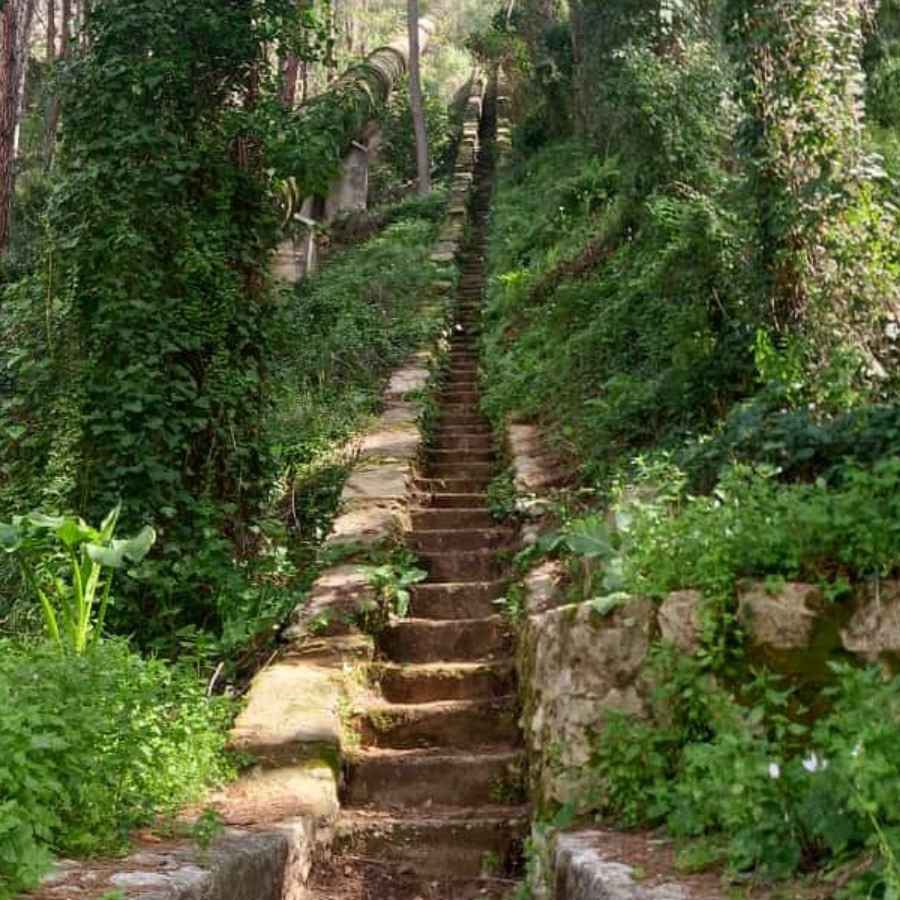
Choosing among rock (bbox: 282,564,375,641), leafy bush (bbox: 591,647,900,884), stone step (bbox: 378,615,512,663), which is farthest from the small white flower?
rock (bbox: 282,564,375,641)

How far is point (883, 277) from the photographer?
678 cm

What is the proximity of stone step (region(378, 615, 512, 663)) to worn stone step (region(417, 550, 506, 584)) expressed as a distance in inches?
36.1

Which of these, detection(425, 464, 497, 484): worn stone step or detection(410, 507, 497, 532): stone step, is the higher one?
detection(425, 464, 497, 484): worn stone step

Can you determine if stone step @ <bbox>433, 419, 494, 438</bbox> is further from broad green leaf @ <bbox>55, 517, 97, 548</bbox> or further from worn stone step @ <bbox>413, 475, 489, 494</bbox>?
broad green leaf @ <bbox>55, 517, 97, 548</bbox>

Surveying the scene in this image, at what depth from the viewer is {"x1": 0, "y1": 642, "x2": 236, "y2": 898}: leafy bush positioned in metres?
3.69

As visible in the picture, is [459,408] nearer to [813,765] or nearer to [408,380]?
[408,380]

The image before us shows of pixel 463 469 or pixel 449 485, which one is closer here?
pixel 449 485

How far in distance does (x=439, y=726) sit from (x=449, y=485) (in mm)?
3745

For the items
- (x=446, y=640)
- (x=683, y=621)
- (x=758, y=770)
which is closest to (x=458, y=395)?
(x=446, y=640)

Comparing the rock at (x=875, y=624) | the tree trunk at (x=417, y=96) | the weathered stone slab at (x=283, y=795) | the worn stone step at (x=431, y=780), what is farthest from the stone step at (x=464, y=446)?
the tree trunk at (x=417, y=96)

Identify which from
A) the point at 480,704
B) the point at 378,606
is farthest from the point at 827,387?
the point at 378,606

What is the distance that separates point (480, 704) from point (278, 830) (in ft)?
6.13

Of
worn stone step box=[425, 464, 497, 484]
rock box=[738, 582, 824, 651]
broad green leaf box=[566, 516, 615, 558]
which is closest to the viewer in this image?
rock box=[738, 582, 824, 651]

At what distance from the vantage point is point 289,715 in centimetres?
595
